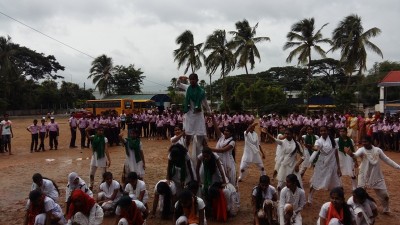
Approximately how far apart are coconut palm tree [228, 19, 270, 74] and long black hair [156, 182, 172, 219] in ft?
97.7

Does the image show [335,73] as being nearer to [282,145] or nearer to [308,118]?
[308,118]

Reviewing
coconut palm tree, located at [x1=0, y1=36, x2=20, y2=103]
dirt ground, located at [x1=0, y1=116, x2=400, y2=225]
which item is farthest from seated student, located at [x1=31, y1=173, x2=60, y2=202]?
coconut palm tree, located at [x1=0, y1=36, x2=20, y2=103]

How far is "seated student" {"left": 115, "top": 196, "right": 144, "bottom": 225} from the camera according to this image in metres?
5.78

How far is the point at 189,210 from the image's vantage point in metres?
6.01

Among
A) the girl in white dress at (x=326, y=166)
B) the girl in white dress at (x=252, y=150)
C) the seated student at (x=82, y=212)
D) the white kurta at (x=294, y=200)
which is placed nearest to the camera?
the seated student at (x=82, y=212)

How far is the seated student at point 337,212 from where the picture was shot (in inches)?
209

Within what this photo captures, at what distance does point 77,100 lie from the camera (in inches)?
2539

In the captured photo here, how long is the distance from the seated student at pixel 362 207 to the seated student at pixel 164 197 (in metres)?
3.34

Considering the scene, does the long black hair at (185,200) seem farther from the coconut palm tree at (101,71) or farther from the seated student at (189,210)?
the coconut palm tree at (101,71)

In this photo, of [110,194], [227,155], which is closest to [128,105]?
[227,155]

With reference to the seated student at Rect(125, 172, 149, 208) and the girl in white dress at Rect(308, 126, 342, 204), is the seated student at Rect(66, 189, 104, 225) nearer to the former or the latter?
the seated student at Rect(125, 172, 149, 208)

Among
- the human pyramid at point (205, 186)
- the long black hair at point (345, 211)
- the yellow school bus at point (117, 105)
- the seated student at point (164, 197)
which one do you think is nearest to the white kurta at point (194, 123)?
the human pyramid at point (205, 186)

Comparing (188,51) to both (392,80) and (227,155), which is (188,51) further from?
(227,155)

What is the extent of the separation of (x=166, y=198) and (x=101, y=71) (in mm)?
57709
